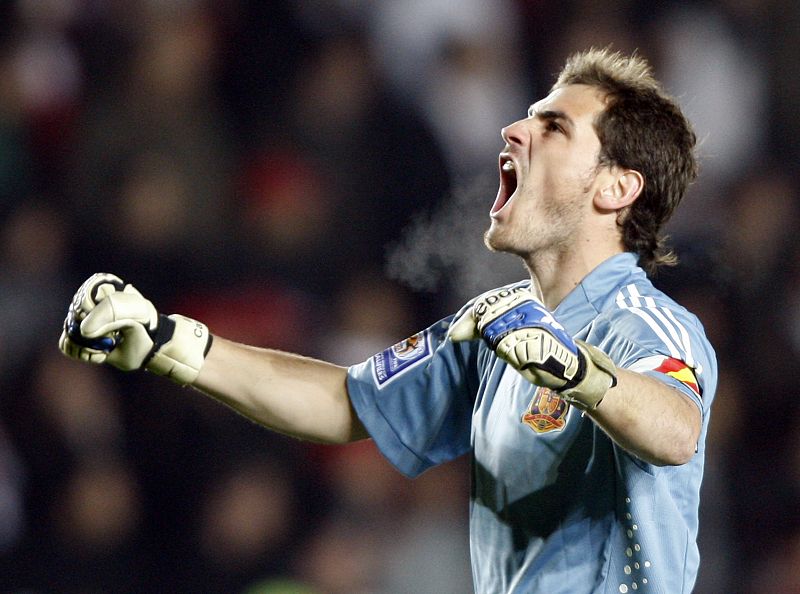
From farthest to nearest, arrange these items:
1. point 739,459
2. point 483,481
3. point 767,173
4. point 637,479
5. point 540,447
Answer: point 767,173, point 739,459, point 483,481, point 540,447, point 637,479

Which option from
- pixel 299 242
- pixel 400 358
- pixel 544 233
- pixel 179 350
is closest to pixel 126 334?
pixel 179 350

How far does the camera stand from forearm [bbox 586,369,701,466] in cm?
158

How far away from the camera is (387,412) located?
7.47 feet

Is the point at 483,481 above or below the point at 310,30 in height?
below

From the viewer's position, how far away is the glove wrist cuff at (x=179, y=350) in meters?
2.03

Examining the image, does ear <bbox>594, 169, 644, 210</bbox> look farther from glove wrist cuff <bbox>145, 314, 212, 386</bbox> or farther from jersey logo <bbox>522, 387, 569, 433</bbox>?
glove wrist cuff <bbox>145, 314, 212, 386</bbox>

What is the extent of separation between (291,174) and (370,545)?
1.29 m

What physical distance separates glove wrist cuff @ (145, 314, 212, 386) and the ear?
33.2 inches

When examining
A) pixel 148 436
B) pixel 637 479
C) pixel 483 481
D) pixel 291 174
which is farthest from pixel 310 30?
pixel 637 479

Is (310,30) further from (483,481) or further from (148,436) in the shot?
(483,481)

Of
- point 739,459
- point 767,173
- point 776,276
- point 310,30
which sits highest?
point 310,30

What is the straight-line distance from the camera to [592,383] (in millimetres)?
1562

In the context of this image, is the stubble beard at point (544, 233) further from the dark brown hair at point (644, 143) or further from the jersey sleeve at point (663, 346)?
the jersey sleeve at point (663, 346)

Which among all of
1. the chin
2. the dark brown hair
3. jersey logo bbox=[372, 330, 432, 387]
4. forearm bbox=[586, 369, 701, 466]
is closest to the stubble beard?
the chin
